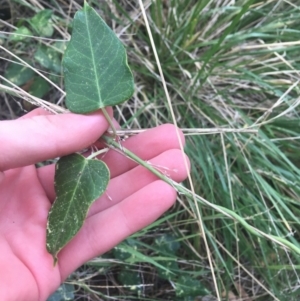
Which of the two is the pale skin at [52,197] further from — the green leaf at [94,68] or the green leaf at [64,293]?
the green leaf at [64,293]

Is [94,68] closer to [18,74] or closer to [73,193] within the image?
[73,193]

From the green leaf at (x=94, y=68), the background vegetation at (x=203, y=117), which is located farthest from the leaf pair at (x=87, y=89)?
the background vegetation at (x=203, y=117)

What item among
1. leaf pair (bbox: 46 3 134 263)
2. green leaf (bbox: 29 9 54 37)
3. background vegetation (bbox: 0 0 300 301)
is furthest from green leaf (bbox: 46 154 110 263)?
green leaf (bbox: 29 9 54 37)

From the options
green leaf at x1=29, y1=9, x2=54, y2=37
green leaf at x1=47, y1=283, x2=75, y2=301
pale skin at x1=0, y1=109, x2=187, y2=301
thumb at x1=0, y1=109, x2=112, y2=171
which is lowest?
green leaf at x1=47, y1=283, x2=75, y2=301

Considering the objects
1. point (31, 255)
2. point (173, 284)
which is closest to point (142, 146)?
point (31, 255)

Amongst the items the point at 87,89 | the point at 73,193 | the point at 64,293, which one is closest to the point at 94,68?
the point at 87,89

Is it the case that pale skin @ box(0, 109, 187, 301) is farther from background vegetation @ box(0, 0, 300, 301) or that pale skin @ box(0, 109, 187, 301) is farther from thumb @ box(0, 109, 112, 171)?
background vegetation @ box(0, 0, 300, 301)
